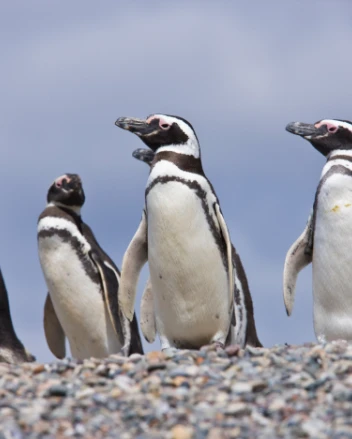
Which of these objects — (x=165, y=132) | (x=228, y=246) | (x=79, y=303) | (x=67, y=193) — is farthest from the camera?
(x=67, y=193)

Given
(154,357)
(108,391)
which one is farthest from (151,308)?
(108,391)

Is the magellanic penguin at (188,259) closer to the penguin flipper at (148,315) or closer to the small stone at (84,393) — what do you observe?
the penguin flipper at (148,315)

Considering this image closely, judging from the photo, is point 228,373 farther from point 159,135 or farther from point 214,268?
point 159,135

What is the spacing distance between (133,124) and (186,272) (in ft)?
5.72

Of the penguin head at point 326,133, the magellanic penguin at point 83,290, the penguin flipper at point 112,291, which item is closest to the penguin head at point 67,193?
the magellanic penguin at point 83,290

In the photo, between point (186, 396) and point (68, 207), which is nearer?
point (186, 396)

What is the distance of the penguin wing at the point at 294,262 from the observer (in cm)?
964

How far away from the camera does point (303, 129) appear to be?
10086 mm

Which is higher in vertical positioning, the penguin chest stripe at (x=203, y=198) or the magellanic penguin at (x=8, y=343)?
the penguin chest stripe at (x=203, y=198)

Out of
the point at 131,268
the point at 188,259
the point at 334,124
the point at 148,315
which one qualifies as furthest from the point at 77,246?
the point at 334,124

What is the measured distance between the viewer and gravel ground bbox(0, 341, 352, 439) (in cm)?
525

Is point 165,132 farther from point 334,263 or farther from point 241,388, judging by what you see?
point 241,388

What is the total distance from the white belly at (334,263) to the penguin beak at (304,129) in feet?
3.67

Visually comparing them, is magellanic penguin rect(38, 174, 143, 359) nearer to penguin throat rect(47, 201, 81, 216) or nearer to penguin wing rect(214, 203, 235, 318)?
penguin throat rect(47, 201, 81, 216)
